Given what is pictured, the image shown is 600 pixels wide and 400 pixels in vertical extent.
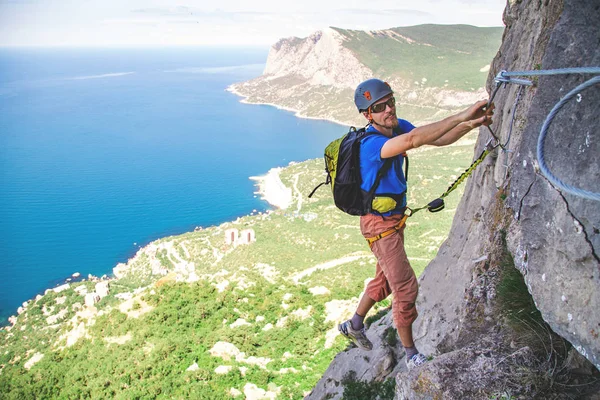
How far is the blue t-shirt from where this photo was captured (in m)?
4.32

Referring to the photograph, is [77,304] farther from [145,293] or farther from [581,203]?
[581,203]

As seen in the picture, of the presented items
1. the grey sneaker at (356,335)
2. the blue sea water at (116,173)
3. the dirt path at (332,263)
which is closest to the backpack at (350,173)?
the grey sneaker at (356,335)

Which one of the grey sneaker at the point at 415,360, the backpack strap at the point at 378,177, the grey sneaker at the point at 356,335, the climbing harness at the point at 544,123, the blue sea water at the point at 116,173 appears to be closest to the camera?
the climbing harness at the point at 544,123

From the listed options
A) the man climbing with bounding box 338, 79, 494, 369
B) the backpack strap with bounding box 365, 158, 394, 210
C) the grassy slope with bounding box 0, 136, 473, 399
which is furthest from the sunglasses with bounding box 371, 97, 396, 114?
the grassy slope with bounding box 0, 136, 473, 399

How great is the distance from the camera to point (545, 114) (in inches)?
145

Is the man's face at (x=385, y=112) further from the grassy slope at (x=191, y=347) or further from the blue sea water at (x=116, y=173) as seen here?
the blue sea water at (x=116, y=173)

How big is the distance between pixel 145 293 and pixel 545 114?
18.4m

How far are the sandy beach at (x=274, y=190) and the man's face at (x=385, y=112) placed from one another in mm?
70509

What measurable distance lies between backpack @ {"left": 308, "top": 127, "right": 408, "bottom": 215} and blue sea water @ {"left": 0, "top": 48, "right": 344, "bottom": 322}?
59905 mm

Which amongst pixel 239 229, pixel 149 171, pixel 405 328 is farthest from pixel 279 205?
pixel 405 328

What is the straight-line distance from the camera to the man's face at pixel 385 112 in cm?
450

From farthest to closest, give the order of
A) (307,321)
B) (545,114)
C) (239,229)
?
1. (239,229)
2. (307,321)
3. (545,114)

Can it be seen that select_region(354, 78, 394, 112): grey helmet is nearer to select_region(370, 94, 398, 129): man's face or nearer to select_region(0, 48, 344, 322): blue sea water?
select_region(370, 94, 398, 129): man's face

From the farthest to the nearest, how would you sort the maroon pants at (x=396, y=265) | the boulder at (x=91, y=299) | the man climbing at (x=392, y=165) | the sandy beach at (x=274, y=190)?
the sandy beach at (x=274, y=190) < the boulder at (x=91, y=299) < the maroon pants at (x=396, y=265) < the man climbing at (x=392, y=165)
